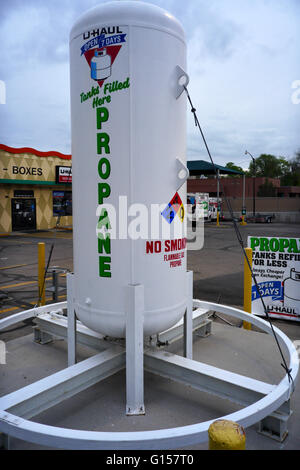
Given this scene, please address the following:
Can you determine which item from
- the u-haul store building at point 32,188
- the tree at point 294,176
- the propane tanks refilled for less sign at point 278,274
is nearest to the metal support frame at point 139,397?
the propane tanks refilled for less sign at point 278,274

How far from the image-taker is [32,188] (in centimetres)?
2725

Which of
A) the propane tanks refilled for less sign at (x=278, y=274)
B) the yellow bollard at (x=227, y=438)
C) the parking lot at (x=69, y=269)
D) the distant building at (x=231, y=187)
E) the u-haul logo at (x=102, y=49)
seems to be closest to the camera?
the yellow bollard at (x=227, y=438)

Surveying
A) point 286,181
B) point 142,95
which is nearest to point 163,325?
point 142,95

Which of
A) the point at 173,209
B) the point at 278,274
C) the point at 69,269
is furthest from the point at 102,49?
the point at 69,269

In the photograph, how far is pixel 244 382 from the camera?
3668mm

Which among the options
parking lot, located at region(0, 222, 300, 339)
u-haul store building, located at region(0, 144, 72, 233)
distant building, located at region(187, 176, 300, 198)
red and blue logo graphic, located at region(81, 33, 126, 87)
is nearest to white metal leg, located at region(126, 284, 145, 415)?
red and blue logo graphic, located at region(81, 33, 126, 87)

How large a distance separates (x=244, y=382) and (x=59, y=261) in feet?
36.4

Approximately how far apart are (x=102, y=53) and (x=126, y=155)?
103 cm

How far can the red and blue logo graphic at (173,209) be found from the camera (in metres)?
3.99

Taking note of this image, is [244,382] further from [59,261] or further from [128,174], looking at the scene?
[59,261]

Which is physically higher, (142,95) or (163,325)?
(142,95)

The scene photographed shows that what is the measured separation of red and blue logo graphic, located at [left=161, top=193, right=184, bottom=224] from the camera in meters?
3.99

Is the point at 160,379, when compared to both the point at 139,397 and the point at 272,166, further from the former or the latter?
the point at 272,166

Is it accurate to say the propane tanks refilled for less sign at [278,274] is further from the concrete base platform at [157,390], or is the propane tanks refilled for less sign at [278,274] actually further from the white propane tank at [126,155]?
the white propane tank at [126,155]
